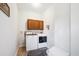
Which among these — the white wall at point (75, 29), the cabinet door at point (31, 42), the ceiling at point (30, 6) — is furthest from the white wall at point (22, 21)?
the white wall at point (75, 29)

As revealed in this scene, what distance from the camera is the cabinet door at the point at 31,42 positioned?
3451mm

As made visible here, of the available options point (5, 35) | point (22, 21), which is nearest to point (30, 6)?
point (22, 21)

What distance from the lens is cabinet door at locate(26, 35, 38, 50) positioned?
345 centimetres

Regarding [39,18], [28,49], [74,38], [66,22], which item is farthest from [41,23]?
[74,38]

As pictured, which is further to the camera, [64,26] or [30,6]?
[30,6]

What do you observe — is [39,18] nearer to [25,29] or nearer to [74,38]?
[25,29]

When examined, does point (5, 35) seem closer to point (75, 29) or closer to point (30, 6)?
point (75, 29)

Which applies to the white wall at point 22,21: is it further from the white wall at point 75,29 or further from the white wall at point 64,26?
the white wall at point 75,29

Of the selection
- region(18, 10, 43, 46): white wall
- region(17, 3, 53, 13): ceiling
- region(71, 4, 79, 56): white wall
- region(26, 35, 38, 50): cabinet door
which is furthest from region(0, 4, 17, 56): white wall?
region(18, 10, 43, 46): white wall

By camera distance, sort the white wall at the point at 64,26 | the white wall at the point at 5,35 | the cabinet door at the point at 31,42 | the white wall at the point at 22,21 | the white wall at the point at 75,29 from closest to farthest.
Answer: the white wall at the point at 5,35 → the white wall at the point at 75,29 → the white wall at the point at 64,26 → the cabinet door at the point at 31,42 → the white wall at the point at 22,21

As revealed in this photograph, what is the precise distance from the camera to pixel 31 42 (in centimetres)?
350

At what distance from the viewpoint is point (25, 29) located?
422 centimetres

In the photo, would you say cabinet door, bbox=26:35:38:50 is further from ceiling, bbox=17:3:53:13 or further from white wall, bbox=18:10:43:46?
ceiling, bbox=17:3:53:13

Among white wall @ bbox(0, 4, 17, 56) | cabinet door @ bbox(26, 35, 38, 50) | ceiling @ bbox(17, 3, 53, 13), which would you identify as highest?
ceiling @ bbox(17, 3, 53, 13)
